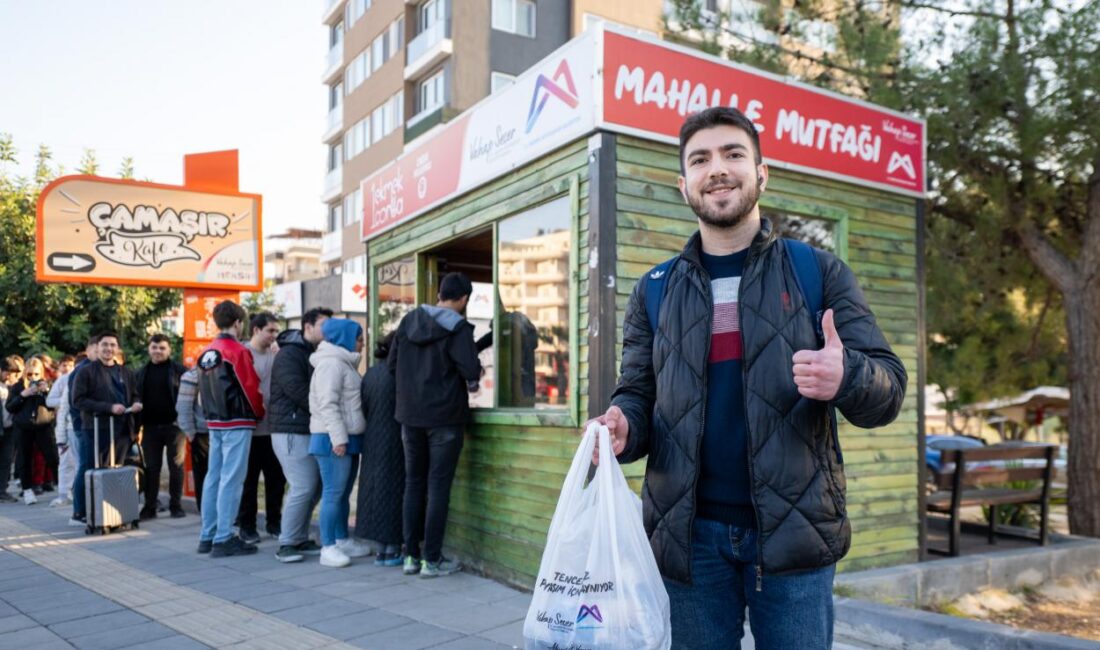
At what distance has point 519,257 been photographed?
6.10 m

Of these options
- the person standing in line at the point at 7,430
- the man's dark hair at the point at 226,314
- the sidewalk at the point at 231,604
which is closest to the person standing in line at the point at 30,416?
the person standing in line at the point at 7,430

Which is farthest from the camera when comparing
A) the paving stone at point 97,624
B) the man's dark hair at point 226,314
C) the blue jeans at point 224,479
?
the man's dark hair at point 226,314

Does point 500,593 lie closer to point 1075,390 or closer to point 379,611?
point 379,611

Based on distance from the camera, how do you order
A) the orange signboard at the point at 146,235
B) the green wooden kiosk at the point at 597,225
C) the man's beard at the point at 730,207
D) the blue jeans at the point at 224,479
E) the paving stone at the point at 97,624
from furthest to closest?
the orange signboard at the point at 146,235
the blue jeans at the point at 224,479
the green wooden kiosk at the point at 597,225
the paving stone at the point at 97,624
the man's beard at the point at 730,207

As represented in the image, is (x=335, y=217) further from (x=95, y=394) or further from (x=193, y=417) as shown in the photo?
(x=193, y=417)

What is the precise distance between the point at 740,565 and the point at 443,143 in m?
5.42

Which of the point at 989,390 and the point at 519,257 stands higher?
the point at 519,257

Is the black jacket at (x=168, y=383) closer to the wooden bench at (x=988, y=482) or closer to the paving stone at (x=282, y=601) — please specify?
the paving stone at (x=282, y=601)

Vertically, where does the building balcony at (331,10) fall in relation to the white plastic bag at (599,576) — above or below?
above

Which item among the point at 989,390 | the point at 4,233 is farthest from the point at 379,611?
the point at 4,233

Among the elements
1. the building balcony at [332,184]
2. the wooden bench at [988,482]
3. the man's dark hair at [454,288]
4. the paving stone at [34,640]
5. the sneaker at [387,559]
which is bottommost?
the sneaker at [387,559]

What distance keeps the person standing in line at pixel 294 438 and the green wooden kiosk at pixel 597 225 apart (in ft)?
3.87

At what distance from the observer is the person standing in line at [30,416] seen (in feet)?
35.0

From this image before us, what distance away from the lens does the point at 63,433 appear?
1024cm
